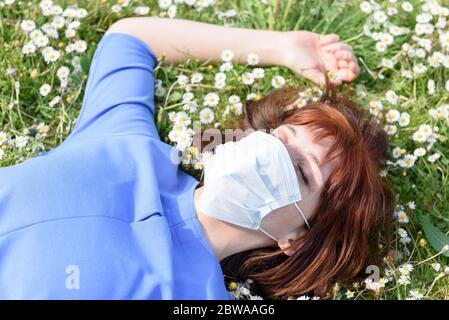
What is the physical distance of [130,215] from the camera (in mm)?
2303

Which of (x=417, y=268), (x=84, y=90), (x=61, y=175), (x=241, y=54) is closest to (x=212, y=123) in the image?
(x=241, y=54)

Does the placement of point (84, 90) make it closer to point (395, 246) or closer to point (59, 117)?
point (59, 117)

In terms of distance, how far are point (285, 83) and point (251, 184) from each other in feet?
3.09

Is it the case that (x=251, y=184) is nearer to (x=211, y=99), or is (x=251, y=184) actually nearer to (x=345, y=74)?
(x=211, y=99)

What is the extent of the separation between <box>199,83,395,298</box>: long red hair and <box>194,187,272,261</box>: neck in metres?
0.12

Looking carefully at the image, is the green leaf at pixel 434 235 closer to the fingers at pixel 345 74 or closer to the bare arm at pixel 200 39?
the fingers at pixel 345 74

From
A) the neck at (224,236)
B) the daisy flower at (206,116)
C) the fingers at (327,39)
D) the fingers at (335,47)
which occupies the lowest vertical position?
the neck at (224,236)

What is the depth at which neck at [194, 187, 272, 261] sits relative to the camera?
2389mm

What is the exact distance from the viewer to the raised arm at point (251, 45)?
3005 millimetres

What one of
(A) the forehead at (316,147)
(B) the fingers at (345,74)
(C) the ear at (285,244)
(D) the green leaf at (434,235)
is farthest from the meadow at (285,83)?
(A) the forehead at (316,147)

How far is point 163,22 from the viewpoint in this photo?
9.86 feet

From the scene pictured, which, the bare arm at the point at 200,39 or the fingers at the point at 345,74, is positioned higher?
the bare arm at the point at 200,39

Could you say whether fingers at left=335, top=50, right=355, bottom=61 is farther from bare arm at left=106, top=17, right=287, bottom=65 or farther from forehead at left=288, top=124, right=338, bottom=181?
→ forehead at left=288, top=124, right=338, bottom=181

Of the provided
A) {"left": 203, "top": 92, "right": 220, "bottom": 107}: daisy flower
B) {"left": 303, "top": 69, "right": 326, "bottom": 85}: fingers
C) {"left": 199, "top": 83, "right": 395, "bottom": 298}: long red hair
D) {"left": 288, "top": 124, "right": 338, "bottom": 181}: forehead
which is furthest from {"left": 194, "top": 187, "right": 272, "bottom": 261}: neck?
{"left": 303, "top": 69, "right": 326, "bottom": 85}: fingers
